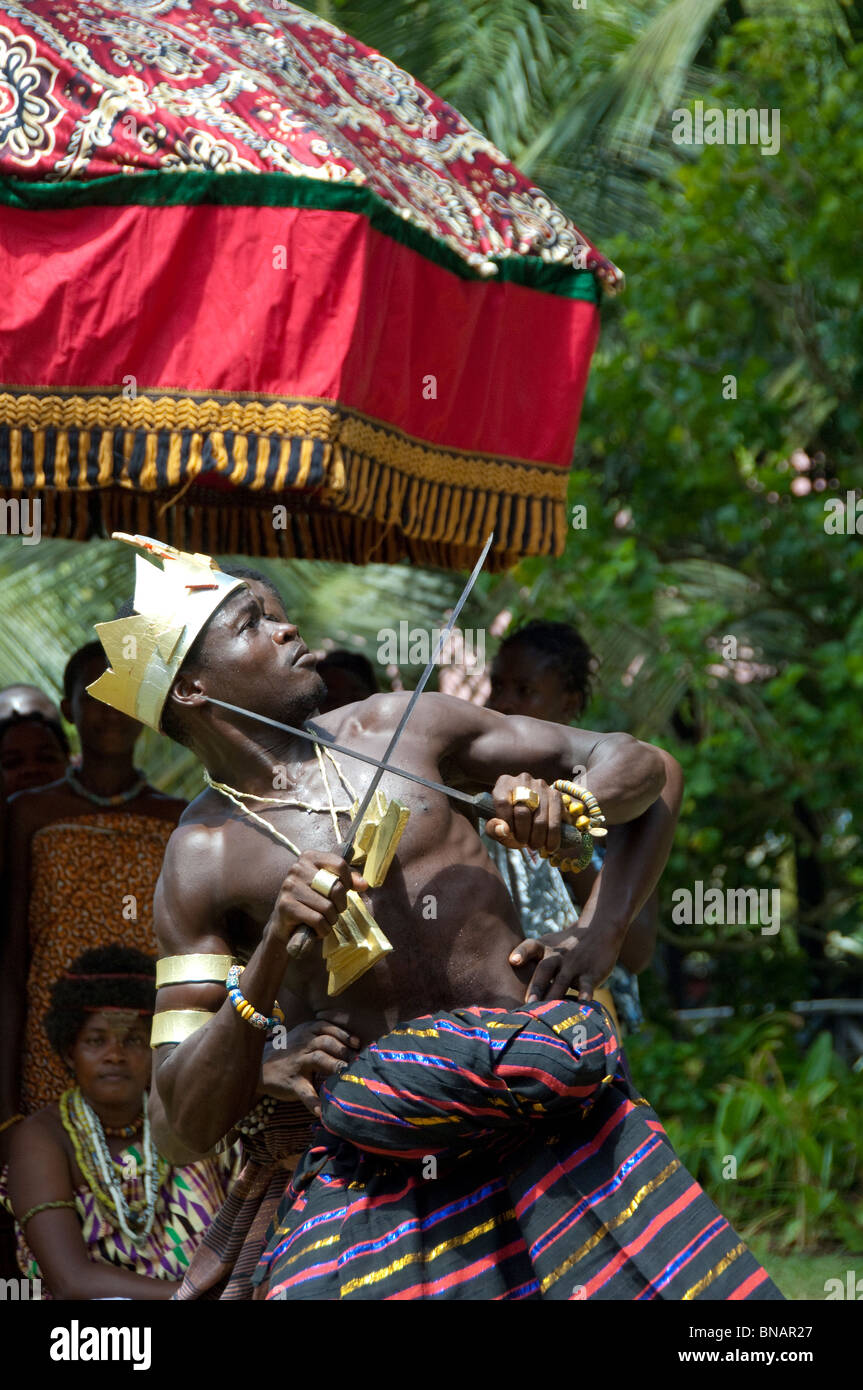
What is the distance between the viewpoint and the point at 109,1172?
420 centimetres

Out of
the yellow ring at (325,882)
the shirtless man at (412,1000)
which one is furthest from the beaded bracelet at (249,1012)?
the yellow ring at (325,882)

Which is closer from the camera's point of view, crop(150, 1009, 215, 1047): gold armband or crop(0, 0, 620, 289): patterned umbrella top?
crop(150, 1009, 215, 1047): gold armband

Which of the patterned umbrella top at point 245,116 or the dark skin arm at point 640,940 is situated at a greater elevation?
the patterned umbrella top at point 245,116

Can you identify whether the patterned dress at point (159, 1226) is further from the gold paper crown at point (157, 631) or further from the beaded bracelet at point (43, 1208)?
the gold paper crown at point (157, 631)

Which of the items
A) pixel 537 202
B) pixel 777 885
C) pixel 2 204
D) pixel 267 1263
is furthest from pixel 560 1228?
pixel 777 885

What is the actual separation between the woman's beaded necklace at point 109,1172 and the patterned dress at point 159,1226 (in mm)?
16

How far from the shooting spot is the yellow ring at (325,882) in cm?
257

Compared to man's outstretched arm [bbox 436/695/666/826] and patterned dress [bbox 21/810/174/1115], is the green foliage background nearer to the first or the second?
patterned dress [bbox 21/810/174/1115]

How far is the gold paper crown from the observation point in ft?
9.73

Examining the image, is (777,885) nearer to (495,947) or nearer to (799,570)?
(799,570)

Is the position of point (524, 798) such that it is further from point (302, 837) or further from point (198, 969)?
point (198, 969)

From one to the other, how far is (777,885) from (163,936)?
6.18 metres

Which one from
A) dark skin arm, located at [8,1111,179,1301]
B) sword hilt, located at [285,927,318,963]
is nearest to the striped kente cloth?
sword hilt, located at [285,927,318,963]

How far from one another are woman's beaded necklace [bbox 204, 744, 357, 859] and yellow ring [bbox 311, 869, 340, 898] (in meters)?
0.30
